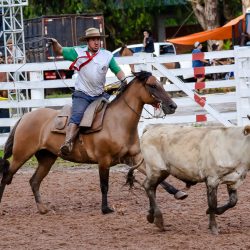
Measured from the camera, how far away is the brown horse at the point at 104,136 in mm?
11086

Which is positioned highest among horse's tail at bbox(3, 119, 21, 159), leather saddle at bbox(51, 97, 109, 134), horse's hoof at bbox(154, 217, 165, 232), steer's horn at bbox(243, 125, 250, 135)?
steer's horn at bbox(243, 125, 250, 135)

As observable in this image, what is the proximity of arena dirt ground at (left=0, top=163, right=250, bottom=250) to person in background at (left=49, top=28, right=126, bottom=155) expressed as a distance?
3.09 ft

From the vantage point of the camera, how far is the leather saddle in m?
11.2

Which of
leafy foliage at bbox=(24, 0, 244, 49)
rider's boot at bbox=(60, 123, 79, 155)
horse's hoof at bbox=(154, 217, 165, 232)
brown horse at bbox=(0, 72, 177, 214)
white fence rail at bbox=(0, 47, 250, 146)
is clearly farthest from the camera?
leafy foliage at bbox=(24, 0, 244, 49)

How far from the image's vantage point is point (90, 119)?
1117cm

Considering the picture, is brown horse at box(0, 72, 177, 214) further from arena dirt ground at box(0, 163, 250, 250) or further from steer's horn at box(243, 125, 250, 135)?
Result: steer's horn at box(243, 125, 250, 135)

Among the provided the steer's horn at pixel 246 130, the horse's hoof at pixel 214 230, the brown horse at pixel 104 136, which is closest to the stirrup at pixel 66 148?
the brown horse at pixel 104 136

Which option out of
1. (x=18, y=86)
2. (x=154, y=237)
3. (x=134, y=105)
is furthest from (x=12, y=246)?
(x=18, y=86)

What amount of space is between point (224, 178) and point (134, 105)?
2.38 m

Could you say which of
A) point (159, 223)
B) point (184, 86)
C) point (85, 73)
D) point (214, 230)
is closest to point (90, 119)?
point (85, 73)

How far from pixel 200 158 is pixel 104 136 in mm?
2156

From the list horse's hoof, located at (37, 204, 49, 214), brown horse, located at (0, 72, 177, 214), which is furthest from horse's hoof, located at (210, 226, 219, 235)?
horse's hoof, located at (37, 204, 49, 214)

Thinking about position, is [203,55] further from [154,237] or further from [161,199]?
[154,237]

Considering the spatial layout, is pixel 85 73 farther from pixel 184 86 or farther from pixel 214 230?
pixel 184 86
